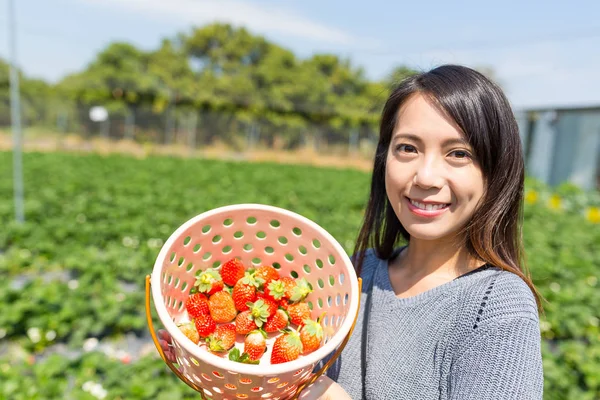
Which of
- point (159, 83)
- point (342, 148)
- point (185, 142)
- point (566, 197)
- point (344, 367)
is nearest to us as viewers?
point (344, 367)

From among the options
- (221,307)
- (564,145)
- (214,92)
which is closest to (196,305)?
(221,307)

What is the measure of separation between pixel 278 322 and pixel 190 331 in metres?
0.25

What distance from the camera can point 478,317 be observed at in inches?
41.4

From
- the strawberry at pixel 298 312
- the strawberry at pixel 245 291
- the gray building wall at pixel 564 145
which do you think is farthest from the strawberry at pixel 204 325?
the gray building wall at pixel 564 145

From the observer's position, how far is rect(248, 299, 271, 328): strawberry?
4.49 feet

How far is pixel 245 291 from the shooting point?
1439mm

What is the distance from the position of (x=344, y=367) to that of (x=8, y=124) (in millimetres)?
27869

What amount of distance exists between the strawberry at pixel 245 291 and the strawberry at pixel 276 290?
0.16ft

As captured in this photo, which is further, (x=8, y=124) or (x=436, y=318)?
(x=8, y=124)

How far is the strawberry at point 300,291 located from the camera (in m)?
1.41

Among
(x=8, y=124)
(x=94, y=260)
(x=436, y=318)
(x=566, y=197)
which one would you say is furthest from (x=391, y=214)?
(x=8, y=124)

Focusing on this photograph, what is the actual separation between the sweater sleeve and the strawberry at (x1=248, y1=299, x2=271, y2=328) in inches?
21.8

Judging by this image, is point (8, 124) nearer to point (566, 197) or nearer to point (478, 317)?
point (566, 197)

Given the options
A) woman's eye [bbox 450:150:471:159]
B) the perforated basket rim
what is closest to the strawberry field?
the perforated basket rim
